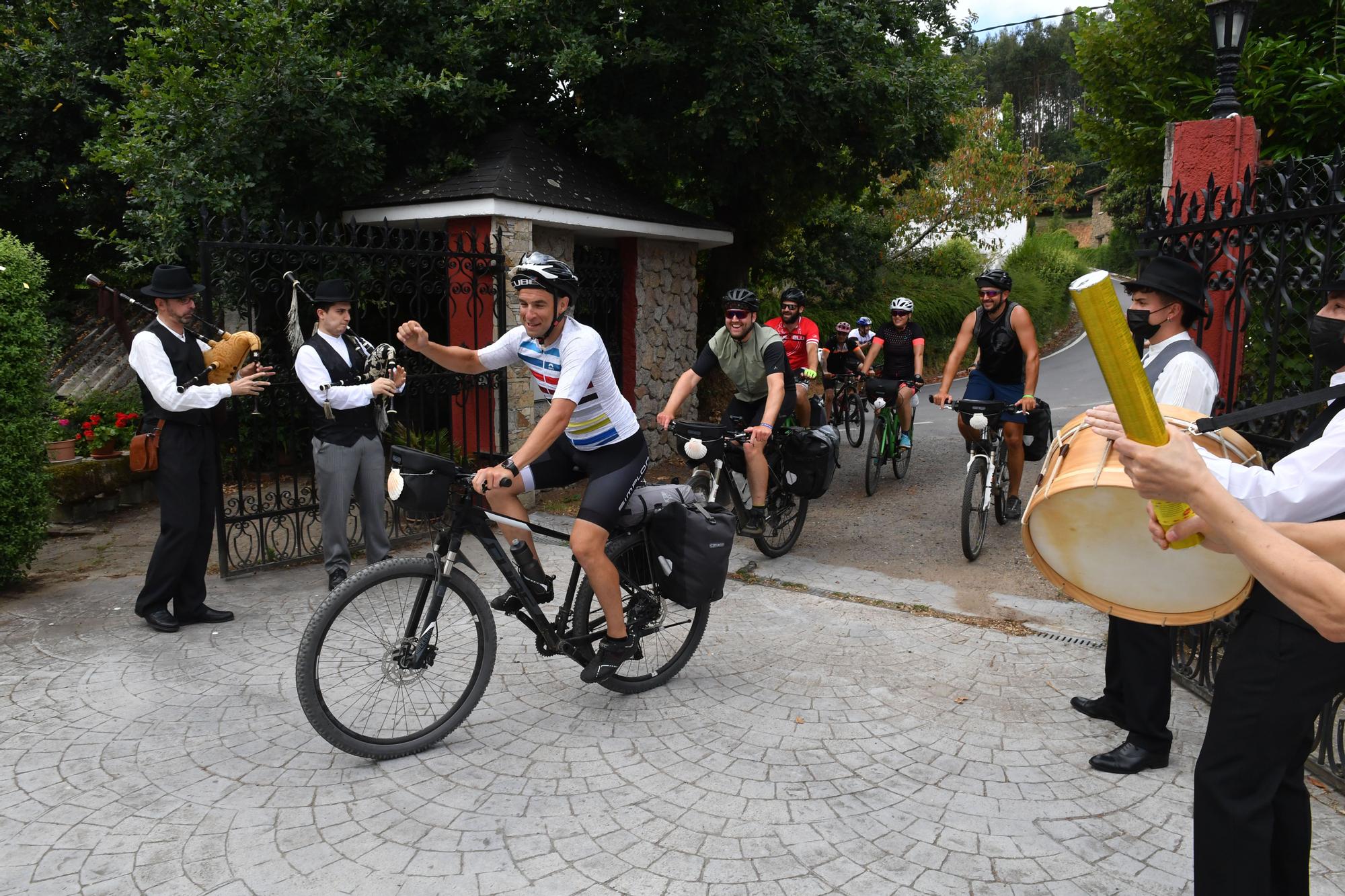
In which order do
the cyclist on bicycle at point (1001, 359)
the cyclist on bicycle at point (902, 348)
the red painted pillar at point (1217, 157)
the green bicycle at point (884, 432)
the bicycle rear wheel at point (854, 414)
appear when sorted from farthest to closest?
the bicycle rear wheel at point (854, 414)
the cyclist on bicycle at point (902, 348)
the green bicycle at point (884, 432)
the cyclist on bicycle at point (1001, 359)
the red painted pillar at point (1217, 157)

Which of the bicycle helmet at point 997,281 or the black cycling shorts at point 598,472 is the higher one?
the bicycle helmet at point 997,281

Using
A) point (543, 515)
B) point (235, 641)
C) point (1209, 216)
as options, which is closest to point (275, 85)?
point (543, 515)

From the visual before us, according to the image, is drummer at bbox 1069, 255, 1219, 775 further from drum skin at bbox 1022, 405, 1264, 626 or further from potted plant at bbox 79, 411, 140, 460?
potted plant at bbox 79, 411, 140, 460

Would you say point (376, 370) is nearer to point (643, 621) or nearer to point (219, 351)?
point (219, 351)

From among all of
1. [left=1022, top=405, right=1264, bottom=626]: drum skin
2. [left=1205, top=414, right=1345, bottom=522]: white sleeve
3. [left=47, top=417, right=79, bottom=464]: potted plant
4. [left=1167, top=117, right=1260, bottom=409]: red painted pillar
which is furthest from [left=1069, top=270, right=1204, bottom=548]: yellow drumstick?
[left=47, top=417, right=79, bottom=464]: potted plant

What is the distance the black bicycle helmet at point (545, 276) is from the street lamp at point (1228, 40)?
5.36 meters

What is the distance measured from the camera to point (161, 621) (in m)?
5.62

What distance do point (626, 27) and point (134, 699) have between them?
343 inches

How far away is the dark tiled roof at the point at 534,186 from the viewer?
8984 millimetres

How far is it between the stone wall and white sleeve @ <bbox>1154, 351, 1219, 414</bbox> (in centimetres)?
782

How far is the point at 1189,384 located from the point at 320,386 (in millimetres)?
4785

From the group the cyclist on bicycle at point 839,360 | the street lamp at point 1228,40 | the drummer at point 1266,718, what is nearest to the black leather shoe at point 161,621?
the drummer at point 1266,718

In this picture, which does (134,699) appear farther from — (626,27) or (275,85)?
(626,27)

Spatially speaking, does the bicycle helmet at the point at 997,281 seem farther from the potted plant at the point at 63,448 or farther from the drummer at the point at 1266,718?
the potted plant at the point at 63,448
